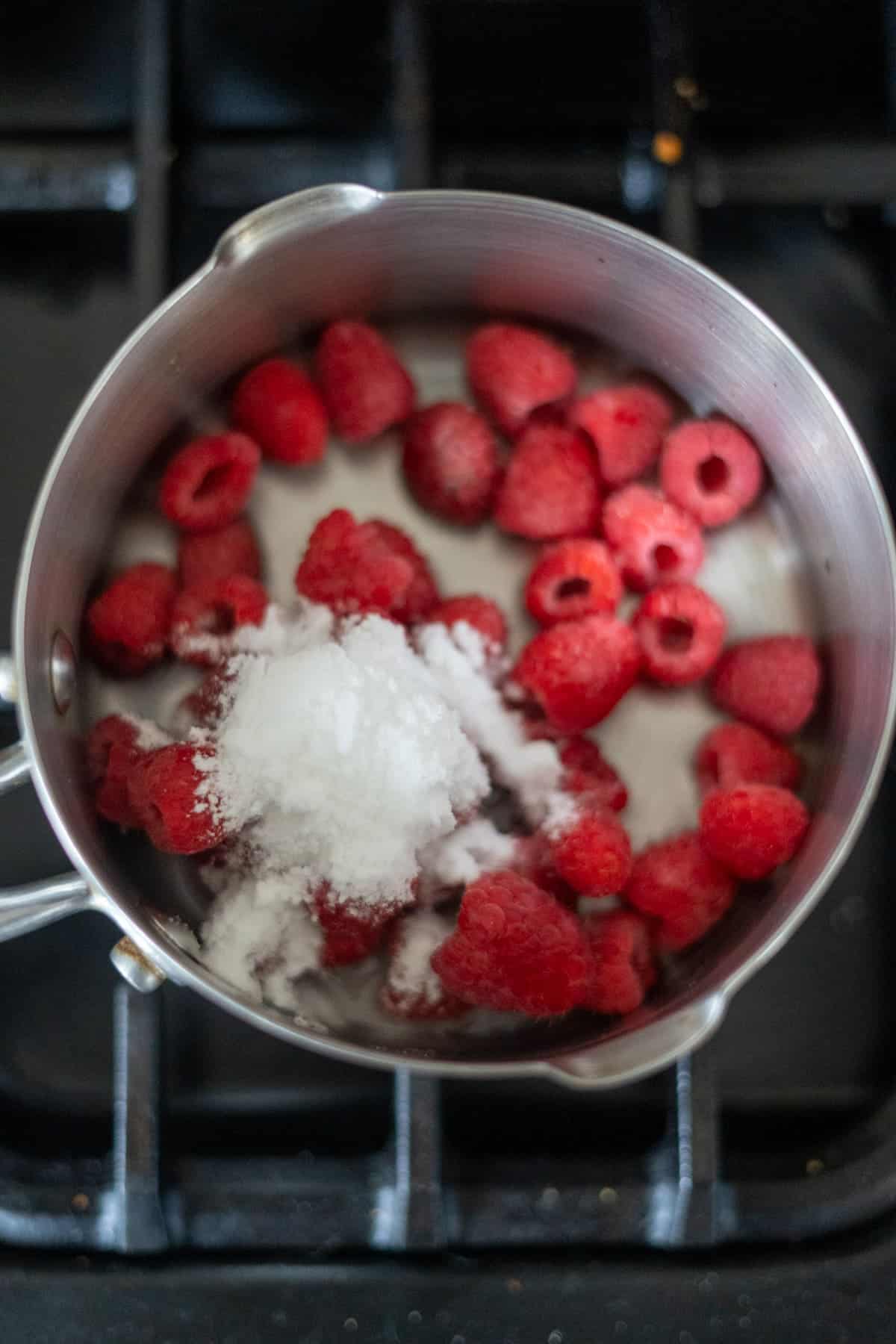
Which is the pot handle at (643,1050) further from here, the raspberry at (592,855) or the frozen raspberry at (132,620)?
the frozen raspberry at (132,620)

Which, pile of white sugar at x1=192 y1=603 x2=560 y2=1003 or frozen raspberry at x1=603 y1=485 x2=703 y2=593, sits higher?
frozen raspberry at x1=603 y1=485 x2=703 y2=593


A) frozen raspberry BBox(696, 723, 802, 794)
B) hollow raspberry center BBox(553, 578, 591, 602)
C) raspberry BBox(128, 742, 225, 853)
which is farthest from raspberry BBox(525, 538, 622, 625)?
raspberry BBox(128, 742, 225, 853)

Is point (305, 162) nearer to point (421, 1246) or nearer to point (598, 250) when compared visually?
point (598, 250)

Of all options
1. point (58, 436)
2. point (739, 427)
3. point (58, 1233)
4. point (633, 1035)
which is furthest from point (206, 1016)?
point (739, 427)

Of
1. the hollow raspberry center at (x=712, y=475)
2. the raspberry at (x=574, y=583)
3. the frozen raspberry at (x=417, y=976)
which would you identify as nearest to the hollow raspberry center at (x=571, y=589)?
the raspberry at (x=574, y=583)

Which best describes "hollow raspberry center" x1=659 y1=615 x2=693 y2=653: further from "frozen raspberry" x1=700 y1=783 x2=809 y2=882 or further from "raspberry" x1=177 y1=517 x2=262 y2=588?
"raspberry" x1=177 y1=517 x2=262 y2=588

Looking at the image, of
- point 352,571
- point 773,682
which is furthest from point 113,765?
point 773,682
